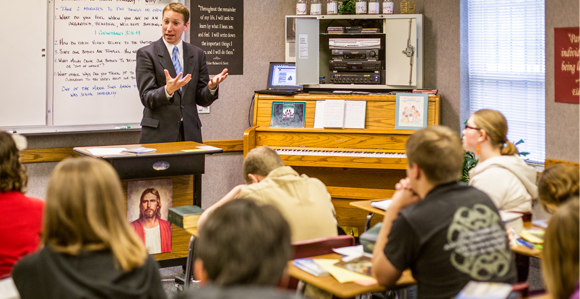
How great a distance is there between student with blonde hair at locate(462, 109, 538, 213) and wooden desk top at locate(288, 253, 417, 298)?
85 cm

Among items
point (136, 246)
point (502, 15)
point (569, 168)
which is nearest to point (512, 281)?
point (569, 168)

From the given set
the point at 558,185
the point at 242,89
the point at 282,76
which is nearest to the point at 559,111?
the point at 558,185

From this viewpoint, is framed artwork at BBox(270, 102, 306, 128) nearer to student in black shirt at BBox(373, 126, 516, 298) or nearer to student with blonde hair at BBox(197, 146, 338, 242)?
student with blonde hair at BBox(197, 146, 338, 242)

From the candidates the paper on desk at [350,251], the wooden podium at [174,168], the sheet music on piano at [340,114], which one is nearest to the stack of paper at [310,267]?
the paper on desk at [350,251]

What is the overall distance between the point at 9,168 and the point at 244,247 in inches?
51.6

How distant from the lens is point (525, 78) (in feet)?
15.0

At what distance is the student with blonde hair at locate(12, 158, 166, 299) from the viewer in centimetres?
153

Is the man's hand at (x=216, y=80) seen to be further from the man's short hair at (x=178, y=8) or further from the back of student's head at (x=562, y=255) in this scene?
the back of student's head at (x=562, y=255)

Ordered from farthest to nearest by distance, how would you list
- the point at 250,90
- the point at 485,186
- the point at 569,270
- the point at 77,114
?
the point at 250,90 < the point at 77,114 < the point at 485,186 < the point at 569,270

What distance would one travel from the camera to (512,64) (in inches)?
184

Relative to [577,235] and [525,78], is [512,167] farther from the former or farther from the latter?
[525,78]

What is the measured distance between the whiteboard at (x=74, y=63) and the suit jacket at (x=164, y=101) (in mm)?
569

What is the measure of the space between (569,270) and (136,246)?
1164mm

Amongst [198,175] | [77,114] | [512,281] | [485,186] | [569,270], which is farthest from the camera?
[77,114]
